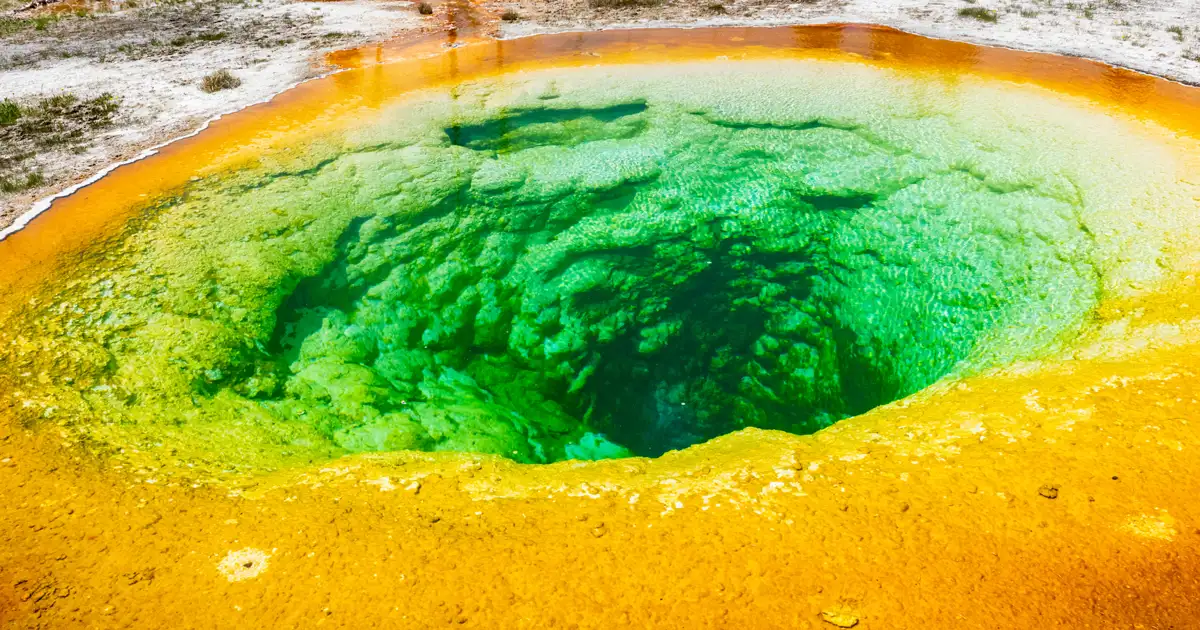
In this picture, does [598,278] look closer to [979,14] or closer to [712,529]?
[712,529]

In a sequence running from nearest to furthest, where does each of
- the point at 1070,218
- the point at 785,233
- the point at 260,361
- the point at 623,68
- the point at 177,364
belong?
the point at 177,364 < the point at 260,361 < the point at 1070,218 < the point at 785,233 < the point at 623,68

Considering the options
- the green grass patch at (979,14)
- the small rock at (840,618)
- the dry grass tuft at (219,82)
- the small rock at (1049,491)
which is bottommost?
the small rock at (840,618)

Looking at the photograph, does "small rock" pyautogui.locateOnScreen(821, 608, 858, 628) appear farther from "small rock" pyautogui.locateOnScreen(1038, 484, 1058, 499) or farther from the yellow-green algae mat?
the yellow-green algae mat

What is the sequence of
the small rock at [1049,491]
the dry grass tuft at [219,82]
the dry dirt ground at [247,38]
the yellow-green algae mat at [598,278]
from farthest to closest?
1. the dry grass tuft at [219,82]
2. the dry dirt ground at [247,38]
3. the yellow-green algae mat at [598,278]
4. the small rock at [1049,491]

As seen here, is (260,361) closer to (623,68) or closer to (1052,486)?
(1052,486)

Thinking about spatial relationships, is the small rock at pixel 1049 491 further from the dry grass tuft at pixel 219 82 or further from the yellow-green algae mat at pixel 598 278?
the dry grass tuft at pixel 219 82

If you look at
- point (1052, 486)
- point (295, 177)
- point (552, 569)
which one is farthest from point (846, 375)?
point (295, 177)

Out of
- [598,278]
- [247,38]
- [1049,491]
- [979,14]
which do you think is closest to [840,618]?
[1049,491]

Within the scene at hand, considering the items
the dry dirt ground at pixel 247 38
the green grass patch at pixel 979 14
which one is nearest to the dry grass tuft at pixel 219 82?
the dry dirt ground at pixel 247 38

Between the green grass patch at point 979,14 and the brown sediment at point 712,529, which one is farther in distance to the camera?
the green grass patch at point 979,14
